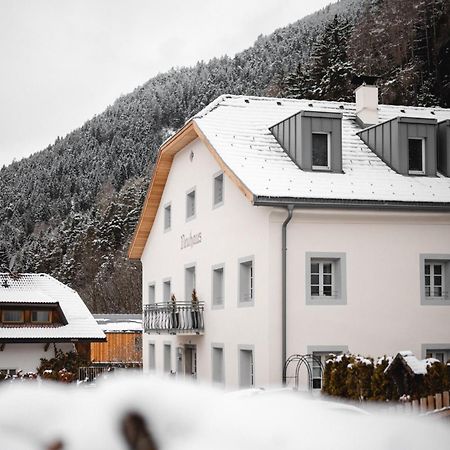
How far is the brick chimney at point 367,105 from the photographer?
936 inches

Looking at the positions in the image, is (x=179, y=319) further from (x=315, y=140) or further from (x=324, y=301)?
(x=315, y=140)

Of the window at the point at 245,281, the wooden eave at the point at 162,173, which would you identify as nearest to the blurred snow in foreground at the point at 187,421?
the wooden eave at the point at 162,173

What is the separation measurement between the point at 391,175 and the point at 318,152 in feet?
5.84

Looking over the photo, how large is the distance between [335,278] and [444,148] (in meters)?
4.48

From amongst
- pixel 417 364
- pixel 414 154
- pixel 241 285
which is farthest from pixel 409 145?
pixel 417 364

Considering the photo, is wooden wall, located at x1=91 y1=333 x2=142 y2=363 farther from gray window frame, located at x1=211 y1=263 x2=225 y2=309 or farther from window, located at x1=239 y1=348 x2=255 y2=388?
window, located at x1=239 y1=348 x2=255 y2=388

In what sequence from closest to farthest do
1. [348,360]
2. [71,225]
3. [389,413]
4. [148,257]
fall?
[389,413] < [348,360] < [148,257] < [71,225]

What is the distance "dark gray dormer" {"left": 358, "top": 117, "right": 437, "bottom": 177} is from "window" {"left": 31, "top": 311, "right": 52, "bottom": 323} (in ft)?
63.4

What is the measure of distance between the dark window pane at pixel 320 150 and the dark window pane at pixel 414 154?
215cm

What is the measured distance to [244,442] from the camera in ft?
3.68

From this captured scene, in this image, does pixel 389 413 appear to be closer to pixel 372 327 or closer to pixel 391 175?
pixel 372 327

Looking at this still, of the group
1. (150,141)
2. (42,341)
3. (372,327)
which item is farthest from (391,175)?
(150,141)

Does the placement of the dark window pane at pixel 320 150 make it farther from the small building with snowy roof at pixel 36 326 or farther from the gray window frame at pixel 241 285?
the small building with snowy roof at pixel 36 326

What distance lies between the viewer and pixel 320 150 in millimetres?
21156
